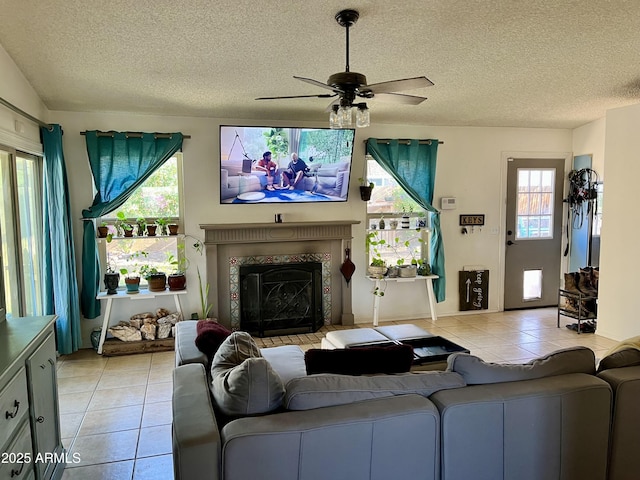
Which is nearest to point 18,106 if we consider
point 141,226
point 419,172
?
point 141,226

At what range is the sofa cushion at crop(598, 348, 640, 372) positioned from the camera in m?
2.18

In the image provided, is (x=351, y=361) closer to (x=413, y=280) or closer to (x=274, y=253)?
(x=274, y=253)

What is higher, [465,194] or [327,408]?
[465,194]

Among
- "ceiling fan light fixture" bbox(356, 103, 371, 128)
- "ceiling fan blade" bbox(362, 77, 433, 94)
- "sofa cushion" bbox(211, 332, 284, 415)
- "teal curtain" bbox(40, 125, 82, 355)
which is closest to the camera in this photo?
"sofa cushion" bbox(211, 332, 284, 415)

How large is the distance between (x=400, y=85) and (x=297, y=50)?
1125mm

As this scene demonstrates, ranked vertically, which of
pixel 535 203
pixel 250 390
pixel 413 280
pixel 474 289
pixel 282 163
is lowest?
pixel 474 289

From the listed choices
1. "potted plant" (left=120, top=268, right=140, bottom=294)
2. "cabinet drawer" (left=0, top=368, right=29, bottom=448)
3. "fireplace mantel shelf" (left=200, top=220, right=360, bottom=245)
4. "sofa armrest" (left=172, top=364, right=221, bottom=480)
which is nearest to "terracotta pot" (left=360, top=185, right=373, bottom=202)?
"fireplace mantel shelf" (left=200, top=220, right=360, bottom=245)

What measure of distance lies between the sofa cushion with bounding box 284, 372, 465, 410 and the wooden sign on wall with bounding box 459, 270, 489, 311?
4168 millimetres

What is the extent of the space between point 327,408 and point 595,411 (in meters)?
1.17

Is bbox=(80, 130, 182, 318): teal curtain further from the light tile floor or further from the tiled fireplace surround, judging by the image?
the tiled fireplace surround

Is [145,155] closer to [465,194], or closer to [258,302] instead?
[258,302]

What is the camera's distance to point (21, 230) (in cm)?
383

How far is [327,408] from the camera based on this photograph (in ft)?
5.77

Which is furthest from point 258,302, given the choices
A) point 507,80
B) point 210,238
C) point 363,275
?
point 507,80
